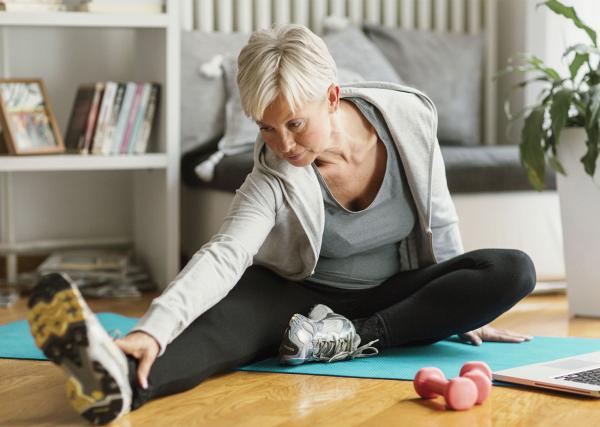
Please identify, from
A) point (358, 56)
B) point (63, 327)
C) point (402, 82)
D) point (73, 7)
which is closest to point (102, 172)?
point (73, 7)

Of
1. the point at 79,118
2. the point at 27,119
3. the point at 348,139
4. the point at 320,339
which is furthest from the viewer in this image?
the point at 79,118

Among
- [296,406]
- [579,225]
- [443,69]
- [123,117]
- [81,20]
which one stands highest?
[81,20]

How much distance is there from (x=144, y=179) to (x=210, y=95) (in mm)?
330

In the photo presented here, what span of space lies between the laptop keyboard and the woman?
0.20 m

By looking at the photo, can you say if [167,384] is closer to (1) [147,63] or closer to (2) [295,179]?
(2) [295,179]

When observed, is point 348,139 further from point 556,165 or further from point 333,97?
point 556,165

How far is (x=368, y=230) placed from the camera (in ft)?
6.23

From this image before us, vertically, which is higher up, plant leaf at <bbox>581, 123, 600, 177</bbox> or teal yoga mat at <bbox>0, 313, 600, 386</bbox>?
plant leaf at <bbox>581, 123, 600, 177</bbox>

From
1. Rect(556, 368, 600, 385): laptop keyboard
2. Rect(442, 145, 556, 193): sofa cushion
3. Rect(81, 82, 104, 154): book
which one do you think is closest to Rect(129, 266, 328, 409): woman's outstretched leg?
Rect(556, 368, 600, 385): laptop keyboard

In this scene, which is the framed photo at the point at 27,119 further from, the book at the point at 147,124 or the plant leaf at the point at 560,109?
the plant leaf at the point at 560,109

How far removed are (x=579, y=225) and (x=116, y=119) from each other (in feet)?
4.22

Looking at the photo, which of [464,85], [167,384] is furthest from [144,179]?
[167,384]

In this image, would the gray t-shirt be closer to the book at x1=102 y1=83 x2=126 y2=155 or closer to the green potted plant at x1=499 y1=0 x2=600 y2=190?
the green potted plant at x1=499 y1=0 x2=600 y2=190

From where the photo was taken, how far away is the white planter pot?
2.34 meters
